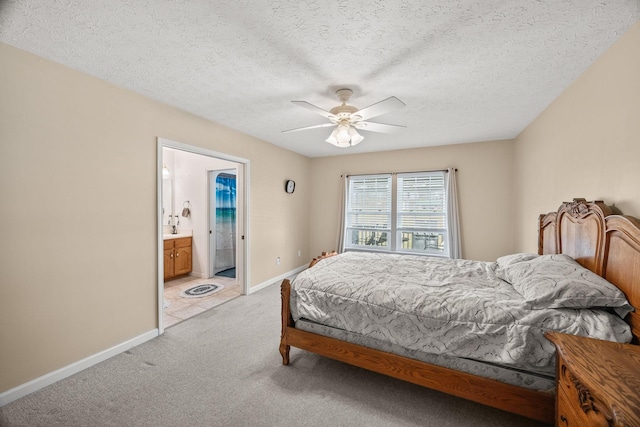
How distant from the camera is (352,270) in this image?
8.27 ft

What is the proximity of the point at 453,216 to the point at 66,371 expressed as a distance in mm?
5018

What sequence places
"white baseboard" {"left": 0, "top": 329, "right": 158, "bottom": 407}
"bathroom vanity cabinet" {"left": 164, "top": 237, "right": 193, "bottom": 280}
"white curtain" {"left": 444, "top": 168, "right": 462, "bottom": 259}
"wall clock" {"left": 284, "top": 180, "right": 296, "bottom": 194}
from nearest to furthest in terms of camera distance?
"white baseboard" {"left": 0, "top": 329, "right": 158, "bottom": 407}, "white curtain" {"left": 444, "top": 168, "right": 462, "bottom": 259}, "bathroom vanity cabinet" {"left": 164, "top": 237, "right": 193, "bottom": 280}, "wall clock" {"left": 284, "top": 180, "right": 296, "bottom": 194}

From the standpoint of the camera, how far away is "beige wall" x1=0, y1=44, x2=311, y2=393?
176 cm

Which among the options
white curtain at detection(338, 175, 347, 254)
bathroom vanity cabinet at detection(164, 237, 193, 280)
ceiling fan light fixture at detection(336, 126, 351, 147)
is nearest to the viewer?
ceiling fan light fixture at detection(336, 126, 351, 147)

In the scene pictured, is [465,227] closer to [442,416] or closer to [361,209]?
[361,209]

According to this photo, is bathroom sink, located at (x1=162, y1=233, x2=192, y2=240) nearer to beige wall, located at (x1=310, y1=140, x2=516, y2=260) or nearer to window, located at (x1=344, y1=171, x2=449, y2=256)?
window, located at (x1=344, y1=171, x2=449, y2=256)

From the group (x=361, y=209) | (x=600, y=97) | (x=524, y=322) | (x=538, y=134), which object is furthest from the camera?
(x=361, y=209)

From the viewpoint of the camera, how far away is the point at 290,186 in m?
4.76

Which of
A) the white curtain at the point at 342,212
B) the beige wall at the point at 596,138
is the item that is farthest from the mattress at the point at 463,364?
the white curtain at the point at 342,212

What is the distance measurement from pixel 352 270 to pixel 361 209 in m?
2.63

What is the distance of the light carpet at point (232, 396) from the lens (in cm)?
163

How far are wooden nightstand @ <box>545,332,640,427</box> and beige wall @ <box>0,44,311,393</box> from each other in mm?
3251

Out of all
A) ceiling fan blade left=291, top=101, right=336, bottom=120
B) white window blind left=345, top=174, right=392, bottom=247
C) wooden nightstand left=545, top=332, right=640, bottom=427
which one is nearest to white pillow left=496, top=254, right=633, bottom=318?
wooden nightstand left=545, top=332, right=640, bottom=427

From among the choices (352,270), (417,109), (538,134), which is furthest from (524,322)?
(538,134)
